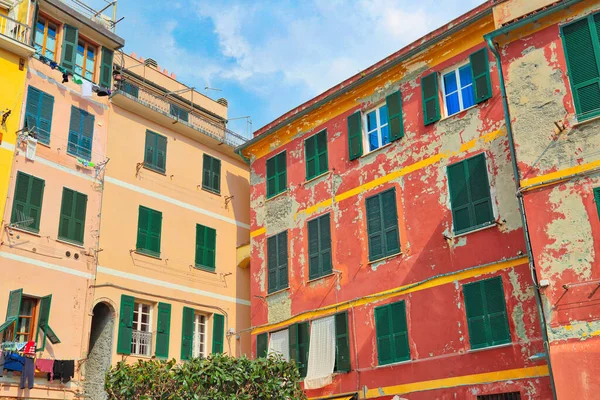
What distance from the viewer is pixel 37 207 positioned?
17.9 m

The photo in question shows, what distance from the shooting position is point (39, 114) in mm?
18734

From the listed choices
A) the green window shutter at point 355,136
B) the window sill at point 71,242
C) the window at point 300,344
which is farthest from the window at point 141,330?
the green window shutter at point 355,136

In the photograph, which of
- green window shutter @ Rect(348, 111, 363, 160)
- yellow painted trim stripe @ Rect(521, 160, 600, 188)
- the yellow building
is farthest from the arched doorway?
yellow painted trim stripe @ Rect(521, 160, 600, 188)

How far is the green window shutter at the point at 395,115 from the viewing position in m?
18.6

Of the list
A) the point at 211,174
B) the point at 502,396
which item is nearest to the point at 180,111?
the point at 211,174

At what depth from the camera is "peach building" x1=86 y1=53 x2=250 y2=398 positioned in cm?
1928

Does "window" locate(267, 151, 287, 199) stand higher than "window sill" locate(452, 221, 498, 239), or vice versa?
"window" locate(267, 151, 287, 199)

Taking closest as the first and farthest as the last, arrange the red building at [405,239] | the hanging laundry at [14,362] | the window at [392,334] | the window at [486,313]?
1. the window at [486,313]
2. the red building at [405,239]
3. the hanging laundry at [14,362]
4. the window at [392,334]

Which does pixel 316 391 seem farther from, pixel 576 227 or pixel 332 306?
pixel 576 227

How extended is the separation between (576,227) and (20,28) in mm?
15675

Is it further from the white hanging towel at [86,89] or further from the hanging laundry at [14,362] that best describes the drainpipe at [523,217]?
the hanging laundry at [14,362]

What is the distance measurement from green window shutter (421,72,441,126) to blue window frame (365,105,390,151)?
1.47 meters

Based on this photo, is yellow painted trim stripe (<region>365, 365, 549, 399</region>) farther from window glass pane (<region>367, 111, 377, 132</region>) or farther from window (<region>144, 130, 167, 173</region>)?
window (<region>144, 130, 167, 173</region>)

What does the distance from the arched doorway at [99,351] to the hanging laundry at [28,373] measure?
76.9 inches
